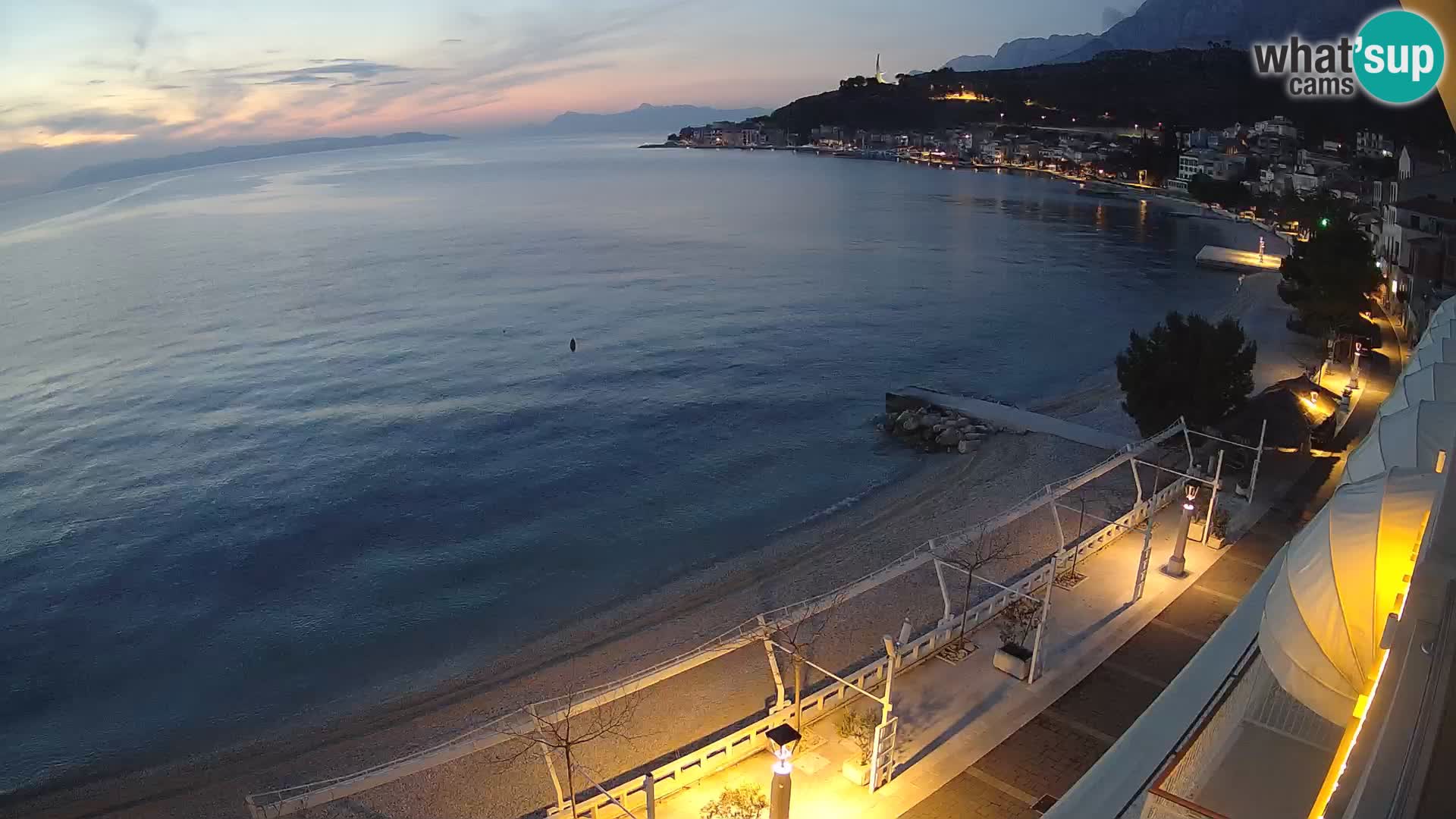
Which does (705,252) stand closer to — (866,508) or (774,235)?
(774,235)

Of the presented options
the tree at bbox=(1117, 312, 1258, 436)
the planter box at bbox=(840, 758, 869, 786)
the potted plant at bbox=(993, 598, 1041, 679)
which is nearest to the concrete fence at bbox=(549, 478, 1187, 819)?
the potted plant at bbox=(993, 598, 1041, 679)

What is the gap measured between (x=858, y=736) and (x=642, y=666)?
7062 mm

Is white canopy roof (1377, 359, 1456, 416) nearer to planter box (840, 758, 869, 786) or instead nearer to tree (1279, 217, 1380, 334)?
planter box (840, 758, 869, 786)

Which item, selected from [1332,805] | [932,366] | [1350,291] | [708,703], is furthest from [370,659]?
[1350,291]

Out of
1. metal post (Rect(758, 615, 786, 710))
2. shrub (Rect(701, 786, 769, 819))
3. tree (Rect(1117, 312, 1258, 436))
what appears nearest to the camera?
A: shrub (Rect(701, 786, 769, 819))

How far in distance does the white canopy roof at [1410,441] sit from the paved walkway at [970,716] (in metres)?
4.25

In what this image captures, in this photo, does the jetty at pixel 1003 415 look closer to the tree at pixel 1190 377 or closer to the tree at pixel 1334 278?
the tree at pixel 1190 377

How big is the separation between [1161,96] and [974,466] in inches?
7644

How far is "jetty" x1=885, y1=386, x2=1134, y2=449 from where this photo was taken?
29.0 meters

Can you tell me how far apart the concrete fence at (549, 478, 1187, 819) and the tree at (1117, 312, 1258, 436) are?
321 inches

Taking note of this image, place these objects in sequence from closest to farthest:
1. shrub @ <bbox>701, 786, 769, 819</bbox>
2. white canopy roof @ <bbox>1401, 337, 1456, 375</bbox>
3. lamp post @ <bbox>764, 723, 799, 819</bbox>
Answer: lamp post @ <bbox>764, 723, 799, 819</bbox>
shrub @ <bbox>701, 786, 769, 819</bbox>
white canopy roof @ <bbox>1401, 337, 1456, 375</bbox>

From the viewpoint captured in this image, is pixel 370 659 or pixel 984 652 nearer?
pixel 984 652

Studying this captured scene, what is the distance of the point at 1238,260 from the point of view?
216 feet

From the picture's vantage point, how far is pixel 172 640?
2128cm
